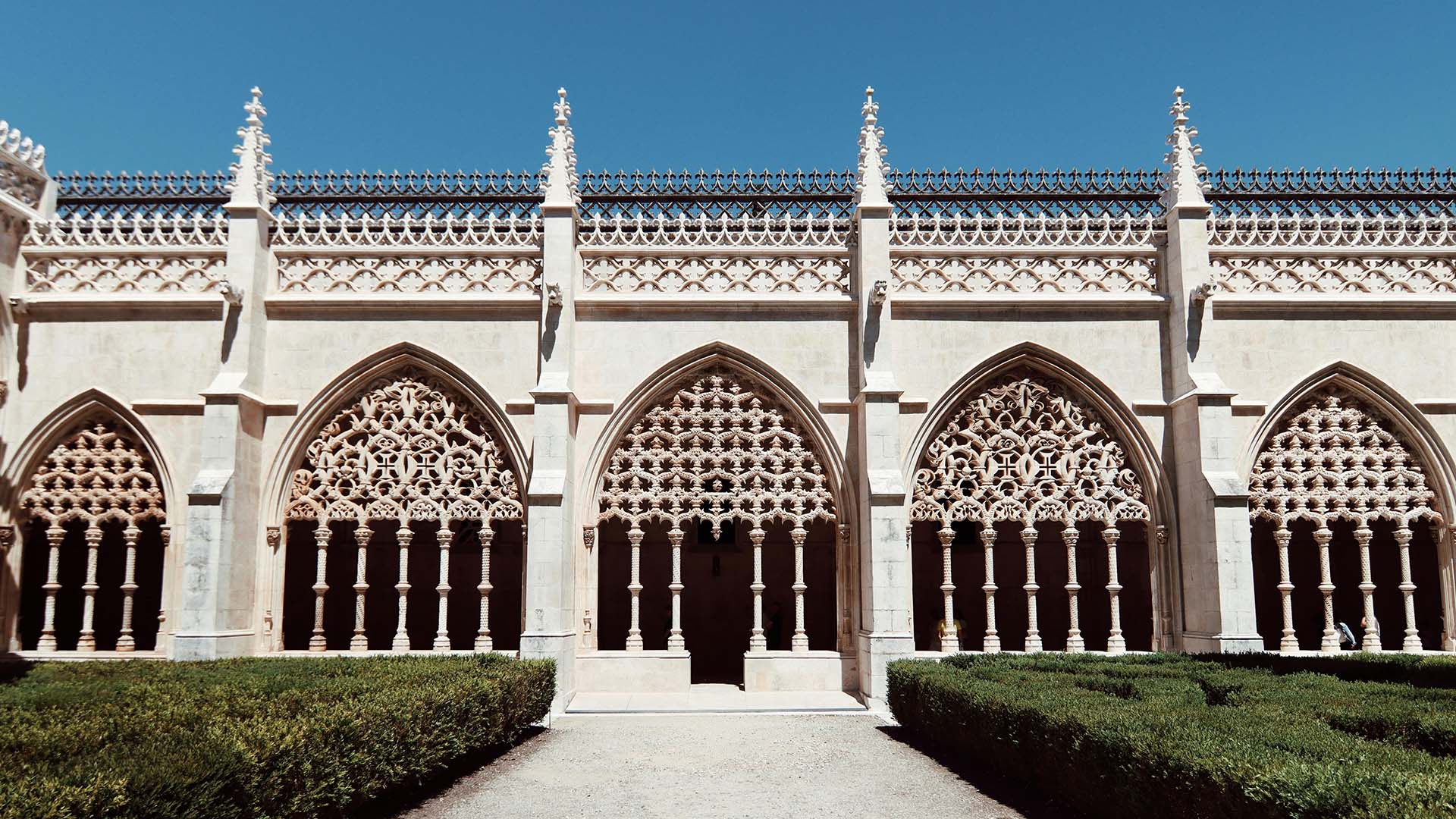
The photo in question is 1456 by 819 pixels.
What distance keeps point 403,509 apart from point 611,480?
9.12ft

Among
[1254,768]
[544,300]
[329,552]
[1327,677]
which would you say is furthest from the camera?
[329,552]

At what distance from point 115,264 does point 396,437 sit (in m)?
4.60

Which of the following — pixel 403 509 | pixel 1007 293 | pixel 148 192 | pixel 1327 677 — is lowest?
pixel 1327 677

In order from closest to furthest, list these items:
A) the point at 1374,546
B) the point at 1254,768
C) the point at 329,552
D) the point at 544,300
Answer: the point at 1254,768, the point at 544,300, the point at 1374,546, the point at 329,552

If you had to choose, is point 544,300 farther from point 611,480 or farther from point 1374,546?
point 1374,546

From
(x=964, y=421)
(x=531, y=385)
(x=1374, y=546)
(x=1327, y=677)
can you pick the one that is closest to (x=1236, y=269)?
(x=964, y=421)

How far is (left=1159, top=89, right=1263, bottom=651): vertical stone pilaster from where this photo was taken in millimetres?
13211

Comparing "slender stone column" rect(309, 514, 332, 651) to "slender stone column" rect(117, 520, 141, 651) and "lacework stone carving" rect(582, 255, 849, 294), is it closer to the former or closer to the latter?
"slender stone column" rect(117, 520, 141, 651)

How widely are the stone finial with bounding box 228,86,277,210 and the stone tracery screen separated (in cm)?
347

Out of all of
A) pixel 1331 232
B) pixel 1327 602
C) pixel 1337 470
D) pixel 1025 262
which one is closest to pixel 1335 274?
pixel 1331 232

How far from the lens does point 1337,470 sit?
14.2 m

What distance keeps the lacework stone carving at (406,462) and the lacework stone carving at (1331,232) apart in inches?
405

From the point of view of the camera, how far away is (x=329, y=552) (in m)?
21.0

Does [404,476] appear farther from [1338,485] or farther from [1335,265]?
[1335,265]
